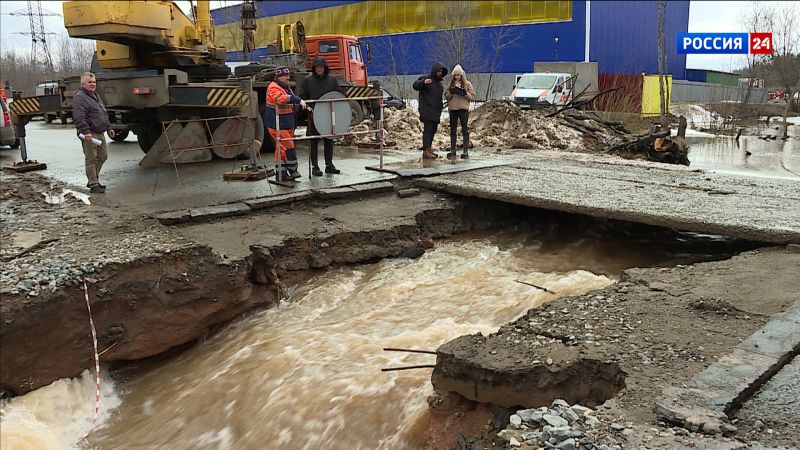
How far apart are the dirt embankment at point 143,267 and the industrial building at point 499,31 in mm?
22971

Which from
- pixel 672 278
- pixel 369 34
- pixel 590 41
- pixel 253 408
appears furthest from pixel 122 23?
pixel 369 34

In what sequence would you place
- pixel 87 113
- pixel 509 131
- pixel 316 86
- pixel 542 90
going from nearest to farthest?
pixel 87 113 < pixel 316 86 < pixel 509 131 < pixel 542 90

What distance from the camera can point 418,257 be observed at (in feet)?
23.0

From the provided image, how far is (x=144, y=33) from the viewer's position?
29.9 ft

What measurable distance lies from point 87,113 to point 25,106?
3.09 meters

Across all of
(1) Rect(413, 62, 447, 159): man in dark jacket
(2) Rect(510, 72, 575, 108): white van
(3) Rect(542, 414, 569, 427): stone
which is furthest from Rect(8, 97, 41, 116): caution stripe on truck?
(2) Rect(510, 72, 575, 108): white van

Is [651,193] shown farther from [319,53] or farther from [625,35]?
[625,35]

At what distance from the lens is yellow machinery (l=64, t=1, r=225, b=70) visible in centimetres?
842

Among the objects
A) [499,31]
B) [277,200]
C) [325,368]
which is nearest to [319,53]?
[277,200]

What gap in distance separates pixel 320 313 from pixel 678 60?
133 ft

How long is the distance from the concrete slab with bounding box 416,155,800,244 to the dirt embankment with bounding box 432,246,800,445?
1.11 meters

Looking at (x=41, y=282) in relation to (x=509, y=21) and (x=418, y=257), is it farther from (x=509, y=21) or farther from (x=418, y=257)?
(x=509, y=21)

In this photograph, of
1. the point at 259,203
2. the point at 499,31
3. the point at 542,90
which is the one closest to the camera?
the point at 259,203

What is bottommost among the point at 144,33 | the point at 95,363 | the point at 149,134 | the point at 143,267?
the point at 95,363
